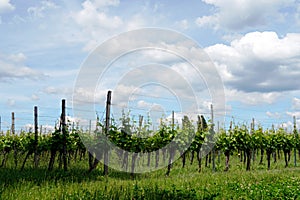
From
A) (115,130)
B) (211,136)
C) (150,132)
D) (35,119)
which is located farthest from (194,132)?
(35,119)

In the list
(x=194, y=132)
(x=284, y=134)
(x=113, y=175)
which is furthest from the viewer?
(x=284, y=134)

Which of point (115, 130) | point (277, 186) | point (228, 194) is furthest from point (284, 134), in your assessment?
point (228, 194)

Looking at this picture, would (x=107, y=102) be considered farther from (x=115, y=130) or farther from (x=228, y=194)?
(x=228, y=194)

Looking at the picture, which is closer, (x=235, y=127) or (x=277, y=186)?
(x=277, y=186)

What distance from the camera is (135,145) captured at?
16328 mm

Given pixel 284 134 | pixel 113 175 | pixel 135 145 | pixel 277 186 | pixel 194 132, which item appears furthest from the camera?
pixel 284 134

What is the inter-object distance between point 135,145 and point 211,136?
5203 millimetres

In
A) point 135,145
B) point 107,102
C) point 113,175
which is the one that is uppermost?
point 107,102

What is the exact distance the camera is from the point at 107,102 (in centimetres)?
1667

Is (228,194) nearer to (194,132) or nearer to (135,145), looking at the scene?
(135,145)

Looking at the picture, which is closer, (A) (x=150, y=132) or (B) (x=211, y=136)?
(A) (x=150, y=132)

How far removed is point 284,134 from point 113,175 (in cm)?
1402

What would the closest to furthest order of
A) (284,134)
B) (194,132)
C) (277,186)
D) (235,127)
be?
(277,186)
(194,132)
(235,127)
(284,134)

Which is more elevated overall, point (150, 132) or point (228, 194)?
point (150, 132)
